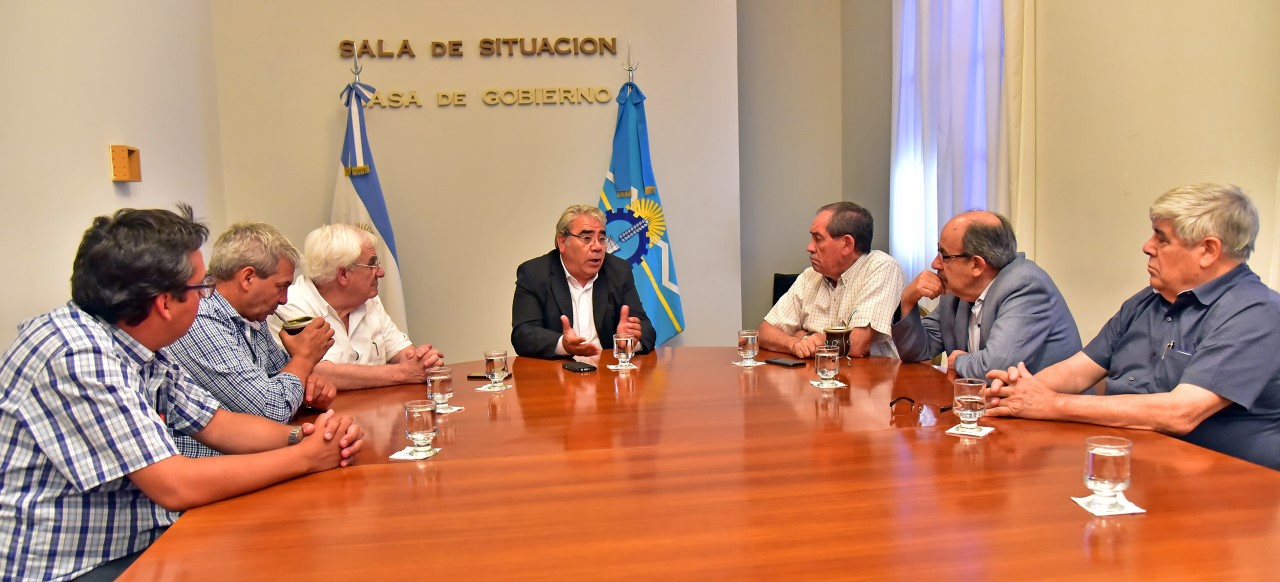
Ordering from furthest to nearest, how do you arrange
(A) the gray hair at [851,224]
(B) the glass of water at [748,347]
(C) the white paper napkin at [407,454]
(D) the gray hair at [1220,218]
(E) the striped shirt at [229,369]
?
(A) the gray hair at [851,224]
(B) the glass of water at [748,347]
(E) the striped shirt at [229,369]
(D) the gray hair at [1220,218]
(C) the white paper napkin at [407,454]

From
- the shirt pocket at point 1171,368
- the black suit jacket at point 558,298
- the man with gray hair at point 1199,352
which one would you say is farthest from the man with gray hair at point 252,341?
the shirt pocket at point 1171,368

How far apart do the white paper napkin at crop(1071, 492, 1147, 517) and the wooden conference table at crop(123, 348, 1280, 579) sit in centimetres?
2

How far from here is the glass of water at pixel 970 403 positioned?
213 centimetres

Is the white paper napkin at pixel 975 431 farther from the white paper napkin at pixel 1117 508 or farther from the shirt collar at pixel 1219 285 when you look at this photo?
the shirt collar at pixel 1219 285

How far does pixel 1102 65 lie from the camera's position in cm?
344

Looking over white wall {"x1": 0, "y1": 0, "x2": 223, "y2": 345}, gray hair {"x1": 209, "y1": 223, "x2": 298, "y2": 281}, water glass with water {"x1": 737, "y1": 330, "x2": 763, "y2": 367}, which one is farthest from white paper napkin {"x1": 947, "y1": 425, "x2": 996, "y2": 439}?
white wall {"x1": 0, "y1": 0, "x2": 223, "y2": 345}

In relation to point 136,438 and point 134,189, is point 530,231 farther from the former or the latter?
point 136,438

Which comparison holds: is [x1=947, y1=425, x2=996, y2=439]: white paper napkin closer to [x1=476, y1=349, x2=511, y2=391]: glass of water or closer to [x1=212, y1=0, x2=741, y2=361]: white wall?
[x1=476, y1=349, x2=511, y2=391]: glass of water

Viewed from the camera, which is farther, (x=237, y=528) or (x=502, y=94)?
(x=502, y=94)

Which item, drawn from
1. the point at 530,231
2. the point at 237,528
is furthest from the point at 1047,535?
the point at 530,231

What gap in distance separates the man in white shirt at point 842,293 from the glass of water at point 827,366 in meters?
0.53

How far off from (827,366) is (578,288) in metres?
1.59

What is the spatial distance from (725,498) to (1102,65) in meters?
2.70

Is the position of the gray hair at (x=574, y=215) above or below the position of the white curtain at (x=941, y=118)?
below
